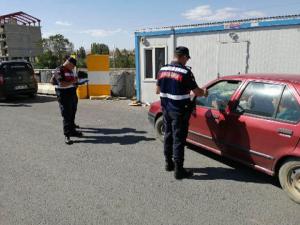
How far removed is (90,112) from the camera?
10797 mm

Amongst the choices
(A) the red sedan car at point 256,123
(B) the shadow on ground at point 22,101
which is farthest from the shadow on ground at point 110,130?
(B) the shadow on ground at point 22,101

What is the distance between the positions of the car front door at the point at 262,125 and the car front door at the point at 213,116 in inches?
7.9

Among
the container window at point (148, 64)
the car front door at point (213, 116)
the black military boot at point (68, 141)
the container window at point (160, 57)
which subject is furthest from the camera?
the container window at point (148, 64)

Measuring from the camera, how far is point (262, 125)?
443 cm

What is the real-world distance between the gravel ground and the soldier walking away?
1.39ft

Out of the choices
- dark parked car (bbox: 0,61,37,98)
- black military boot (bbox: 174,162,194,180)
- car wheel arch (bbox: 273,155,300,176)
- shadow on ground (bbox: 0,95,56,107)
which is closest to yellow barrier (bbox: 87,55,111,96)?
shadow on ground (bbox: 0,95,56,107)

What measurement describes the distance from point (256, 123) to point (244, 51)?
5.52 metres

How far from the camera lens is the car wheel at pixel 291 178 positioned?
4.07m

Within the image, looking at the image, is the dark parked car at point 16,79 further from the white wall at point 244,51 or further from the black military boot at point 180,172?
the black military boot at point 180,172

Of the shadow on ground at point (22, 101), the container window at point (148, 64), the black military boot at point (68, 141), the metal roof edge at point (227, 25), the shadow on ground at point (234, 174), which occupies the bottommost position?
the shadow on ground at point (22, 101)

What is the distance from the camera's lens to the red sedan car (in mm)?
4129

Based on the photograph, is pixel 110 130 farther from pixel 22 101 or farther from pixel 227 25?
pixel 22 101

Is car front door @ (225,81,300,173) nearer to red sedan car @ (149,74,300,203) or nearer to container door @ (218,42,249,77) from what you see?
red sedan car @ (149,74,300,203)

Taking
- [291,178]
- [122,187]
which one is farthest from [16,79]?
[291,178]
